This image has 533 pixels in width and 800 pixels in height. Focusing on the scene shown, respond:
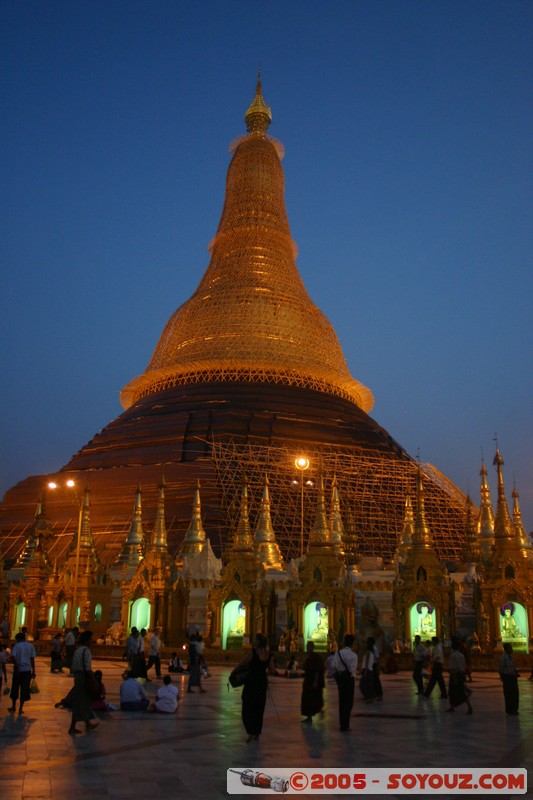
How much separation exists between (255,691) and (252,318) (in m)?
47.3

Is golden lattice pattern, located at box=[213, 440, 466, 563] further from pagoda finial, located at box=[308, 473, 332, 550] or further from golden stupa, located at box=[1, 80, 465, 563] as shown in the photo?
pagoda finial, located at box=[308, 473, 332, 550]

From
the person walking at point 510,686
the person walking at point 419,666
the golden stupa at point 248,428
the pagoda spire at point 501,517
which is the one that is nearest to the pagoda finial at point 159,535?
the golden stupa at point 248,428

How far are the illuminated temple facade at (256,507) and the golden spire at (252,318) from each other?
15 cm

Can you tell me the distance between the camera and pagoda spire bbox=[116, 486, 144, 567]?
36906 millimetres

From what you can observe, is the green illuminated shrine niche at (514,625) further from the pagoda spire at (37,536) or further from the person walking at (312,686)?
the pagoda spire at (37,536)

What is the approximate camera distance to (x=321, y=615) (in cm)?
2852

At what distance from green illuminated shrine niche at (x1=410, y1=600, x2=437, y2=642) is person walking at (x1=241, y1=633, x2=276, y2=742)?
722 inches

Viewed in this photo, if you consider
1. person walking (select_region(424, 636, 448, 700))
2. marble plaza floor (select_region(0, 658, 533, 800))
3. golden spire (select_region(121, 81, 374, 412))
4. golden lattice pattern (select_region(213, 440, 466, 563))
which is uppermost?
golden spire (select_region(121, 81, 374, 412))

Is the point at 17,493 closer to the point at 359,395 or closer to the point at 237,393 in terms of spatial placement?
the point at 237,393

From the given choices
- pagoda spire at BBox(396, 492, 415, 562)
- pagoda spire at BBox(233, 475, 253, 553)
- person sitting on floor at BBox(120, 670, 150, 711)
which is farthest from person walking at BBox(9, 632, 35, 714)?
pagoda spire at BBox(396, 492, 415, 562)

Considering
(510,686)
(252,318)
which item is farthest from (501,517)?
(252,318)

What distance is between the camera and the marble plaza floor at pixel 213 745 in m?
8.09

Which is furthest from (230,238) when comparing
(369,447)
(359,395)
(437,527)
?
(437,527)

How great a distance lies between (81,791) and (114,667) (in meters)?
18.0
